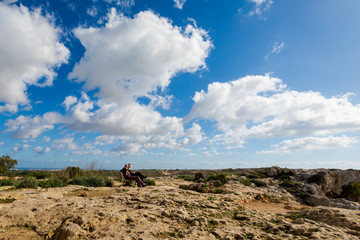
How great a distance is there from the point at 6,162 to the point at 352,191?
4212cm

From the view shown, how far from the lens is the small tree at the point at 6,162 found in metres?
25.2

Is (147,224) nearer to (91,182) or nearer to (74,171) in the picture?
(91,182)

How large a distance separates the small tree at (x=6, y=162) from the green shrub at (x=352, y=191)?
4095 centimetres

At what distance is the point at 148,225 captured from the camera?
4711 millimetres

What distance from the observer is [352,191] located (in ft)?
69.4

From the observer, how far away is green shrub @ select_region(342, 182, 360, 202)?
20.8 meters

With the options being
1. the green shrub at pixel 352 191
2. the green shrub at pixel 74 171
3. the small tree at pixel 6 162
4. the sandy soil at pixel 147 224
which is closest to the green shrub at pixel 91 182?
the green shrub at pixel 74 171

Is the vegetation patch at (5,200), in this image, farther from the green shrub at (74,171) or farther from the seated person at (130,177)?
the green shrub at (74,171)

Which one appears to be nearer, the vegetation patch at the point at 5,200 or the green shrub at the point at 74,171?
the vegetation patch at the point at 5,200

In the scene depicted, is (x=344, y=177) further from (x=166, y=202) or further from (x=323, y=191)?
(x=166, y=202)

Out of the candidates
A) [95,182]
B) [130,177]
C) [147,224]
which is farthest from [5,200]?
[147,224]

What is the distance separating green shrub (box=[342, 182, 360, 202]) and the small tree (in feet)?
134

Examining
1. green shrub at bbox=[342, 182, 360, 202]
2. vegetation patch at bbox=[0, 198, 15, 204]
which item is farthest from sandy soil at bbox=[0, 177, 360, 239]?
green shrub at bbox=[342, 182, 360, 202]

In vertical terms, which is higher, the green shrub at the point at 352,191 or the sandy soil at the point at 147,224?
the sandy soil at the point at 147,224
